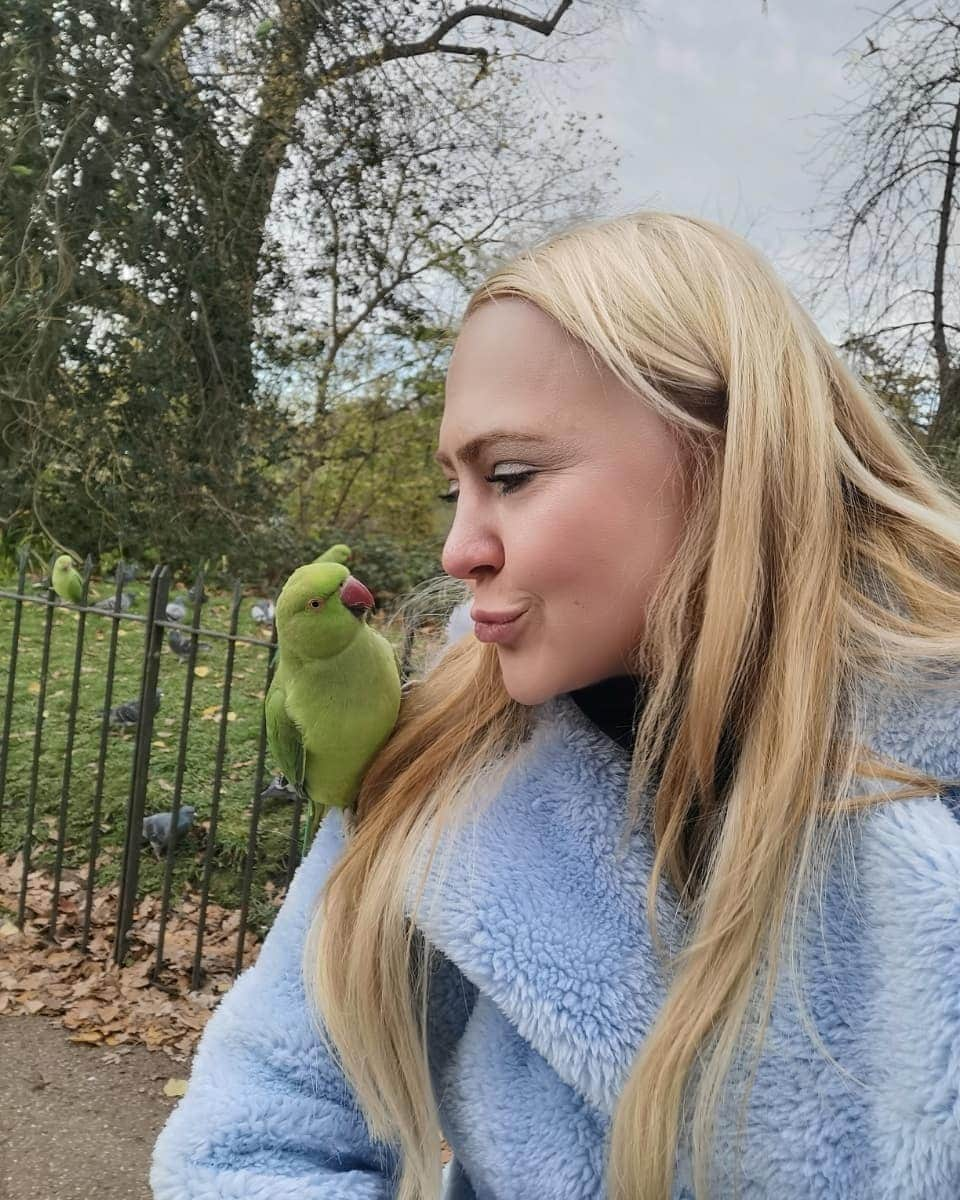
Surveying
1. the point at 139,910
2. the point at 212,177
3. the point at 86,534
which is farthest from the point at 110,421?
the point at 139,910

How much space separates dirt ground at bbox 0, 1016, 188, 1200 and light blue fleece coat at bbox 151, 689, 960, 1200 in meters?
2.34

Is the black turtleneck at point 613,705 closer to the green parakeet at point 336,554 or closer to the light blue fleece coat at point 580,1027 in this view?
the light blue fleece coat at point 580,1027

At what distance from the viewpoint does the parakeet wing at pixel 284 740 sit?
1.44m

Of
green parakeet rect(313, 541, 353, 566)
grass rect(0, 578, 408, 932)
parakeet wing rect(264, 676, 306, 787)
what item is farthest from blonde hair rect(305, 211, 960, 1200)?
grass rect(0, 578, 408, 932)

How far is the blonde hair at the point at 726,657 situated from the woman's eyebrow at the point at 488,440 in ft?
0.44

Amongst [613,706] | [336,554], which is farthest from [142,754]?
[613,706]

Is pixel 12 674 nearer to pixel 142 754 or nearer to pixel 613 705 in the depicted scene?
pixel 142 754

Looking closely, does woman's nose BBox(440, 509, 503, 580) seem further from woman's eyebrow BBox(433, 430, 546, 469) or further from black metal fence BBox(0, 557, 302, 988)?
black metal fence BBox(0, 557, 302, 988)

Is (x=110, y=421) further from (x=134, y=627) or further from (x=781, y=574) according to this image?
(x=781, y=574)

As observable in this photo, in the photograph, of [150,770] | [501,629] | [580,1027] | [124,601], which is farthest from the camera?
[124,601]

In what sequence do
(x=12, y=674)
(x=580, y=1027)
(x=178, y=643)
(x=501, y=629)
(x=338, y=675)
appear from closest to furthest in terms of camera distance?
(x=580, y=1027), (x=501, y=629), (x=338, y=675), (x=12, y=674), (x=178, y=643)

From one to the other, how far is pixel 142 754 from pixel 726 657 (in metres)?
3.26

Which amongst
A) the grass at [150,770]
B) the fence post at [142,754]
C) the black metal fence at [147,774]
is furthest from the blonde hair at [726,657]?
the fence post at [142,754]

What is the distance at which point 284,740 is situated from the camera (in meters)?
1.48
